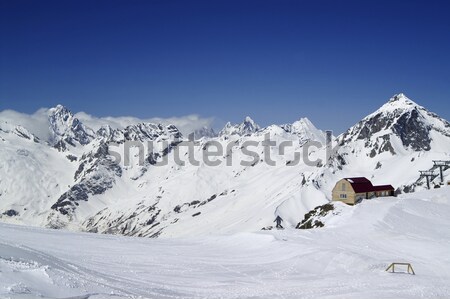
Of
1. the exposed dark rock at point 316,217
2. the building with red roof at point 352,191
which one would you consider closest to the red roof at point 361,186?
the building with red roof at point 352,191

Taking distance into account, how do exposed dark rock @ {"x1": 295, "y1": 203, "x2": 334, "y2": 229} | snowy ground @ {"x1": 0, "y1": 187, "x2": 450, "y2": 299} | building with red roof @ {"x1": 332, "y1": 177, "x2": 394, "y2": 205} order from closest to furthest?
Result: 1. snowy ground @ {"x1": 0, "y1": 187, "x2": 450, "y2": 299}
2. exposed dark rock @ {"x1": 295, "y1": 203, "x2": 334, "y2": 229}
3. building with red roof @ {"x1": 332, "y1": 177, "x2": 394, "y2": 205}

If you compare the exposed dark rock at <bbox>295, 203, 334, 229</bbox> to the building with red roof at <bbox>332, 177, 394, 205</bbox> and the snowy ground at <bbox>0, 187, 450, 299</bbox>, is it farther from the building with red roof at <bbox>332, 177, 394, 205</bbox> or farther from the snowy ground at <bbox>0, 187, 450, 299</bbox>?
the building with red roof at <bbox>332, 177, 394, 205</bbox>

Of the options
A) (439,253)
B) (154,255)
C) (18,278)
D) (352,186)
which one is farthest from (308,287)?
(352,186)

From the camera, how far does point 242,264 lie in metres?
30.9

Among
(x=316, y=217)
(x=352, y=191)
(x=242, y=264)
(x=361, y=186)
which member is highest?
(x=361, y=186)

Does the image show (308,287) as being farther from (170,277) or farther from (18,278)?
(18,278)

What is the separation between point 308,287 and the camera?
23.9 m

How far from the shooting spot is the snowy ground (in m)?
19.3

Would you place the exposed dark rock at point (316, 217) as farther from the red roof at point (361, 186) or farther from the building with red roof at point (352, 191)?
the red roof at point (361, 186)

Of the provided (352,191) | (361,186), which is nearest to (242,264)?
(352,191)

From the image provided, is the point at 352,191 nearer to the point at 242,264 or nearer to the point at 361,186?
the point at 361,186

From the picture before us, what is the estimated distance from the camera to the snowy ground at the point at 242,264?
19344 millimetres

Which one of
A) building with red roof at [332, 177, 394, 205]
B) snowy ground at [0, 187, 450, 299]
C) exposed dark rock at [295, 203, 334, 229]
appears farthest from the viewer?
building with red roof at [332, 177, 394, 205]

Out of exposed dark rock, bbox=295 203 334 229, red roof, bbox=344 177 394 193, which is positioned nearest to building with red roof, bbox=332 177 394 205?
red roof, bbox=344 177 394 193
